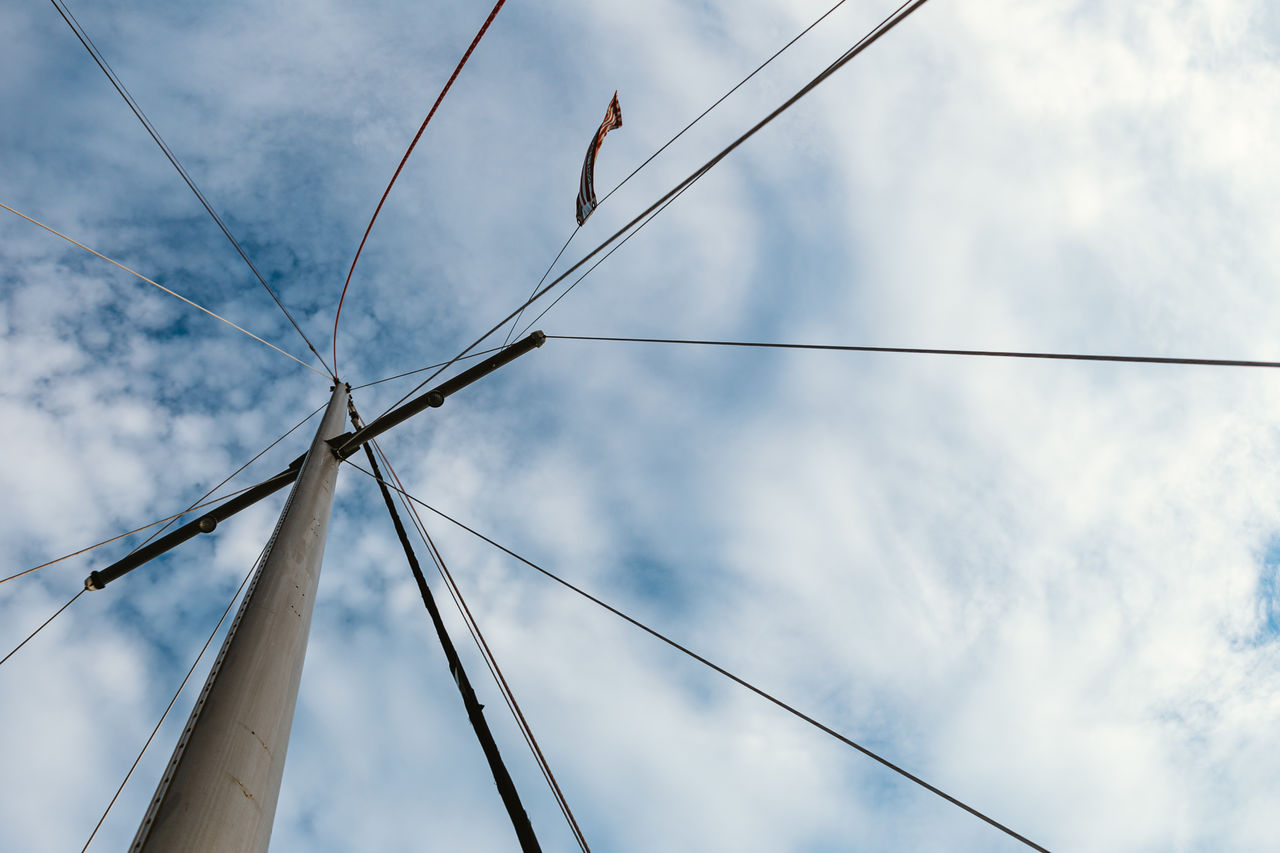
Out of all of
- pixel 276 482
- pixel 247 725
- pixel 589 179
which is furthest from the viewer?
pixel 589 179

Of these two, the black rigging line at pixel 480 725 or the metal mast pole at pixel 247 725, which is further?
the black rigging line at pixel 480 725

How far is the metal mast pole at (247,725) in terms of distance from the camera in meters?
3.09

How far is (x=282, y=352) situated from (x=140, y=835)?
981cm

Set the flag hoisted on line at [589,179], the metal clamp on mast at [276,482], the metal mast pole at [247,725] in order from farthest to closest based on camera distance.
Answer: the flag hoisted on line at [589,179] < the metal clamp on mast at [276,482] < the metal mast pole at [247,725]

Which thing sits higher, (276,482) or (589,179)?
(589,179)

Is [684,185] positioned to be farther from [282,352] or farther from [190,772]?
[282,352]

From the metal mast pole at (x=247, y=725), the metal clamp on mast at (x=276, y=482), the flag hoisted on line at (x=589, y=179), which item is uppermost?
the flag hoisted on line at (x=589, y=179)

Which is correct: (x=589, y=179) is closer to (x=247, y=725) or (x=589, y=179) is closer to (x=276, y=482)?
(x=276, y=482)

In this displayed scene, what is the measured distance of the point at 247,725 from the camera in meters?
3.70

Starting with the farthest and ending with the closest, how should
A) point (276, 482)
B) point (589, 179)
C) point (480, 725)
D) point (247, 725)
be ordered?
point (589, 179), point (276, 482), point (480, 725), point (247, 725)

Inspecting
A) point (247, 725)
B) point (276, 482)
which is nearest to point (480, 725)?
point (247, 725)

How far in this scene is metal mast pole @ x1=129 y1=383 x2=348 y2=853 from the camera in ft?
10.2

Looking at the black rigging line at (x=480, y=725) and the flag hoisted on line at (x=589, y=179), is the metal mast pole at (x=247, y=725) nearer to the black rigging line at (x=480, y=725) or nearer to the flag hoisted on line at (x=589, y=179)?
the black rigging line at (x=480, y=725)

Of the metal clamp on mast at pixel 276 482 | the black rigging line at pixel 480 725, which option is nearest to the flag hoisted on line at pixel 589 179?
the metal clamp on mast at pixel 276 482
